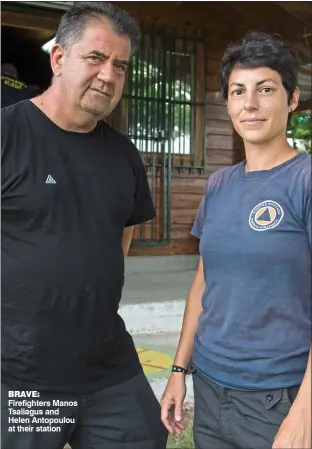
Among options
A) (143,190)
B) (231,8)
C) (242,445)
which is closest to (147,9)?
(231,8)

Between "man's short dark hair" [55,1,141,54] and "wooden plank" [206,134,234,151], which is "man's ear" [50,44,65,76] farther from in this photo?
"wooden plank" [206,134,234,151]

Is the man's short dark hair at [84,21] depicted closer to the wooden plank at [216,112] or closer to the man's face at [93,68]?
the man's face at [93,68]

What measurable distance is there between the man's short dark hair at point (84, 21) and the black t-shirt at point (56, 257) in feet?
0.76

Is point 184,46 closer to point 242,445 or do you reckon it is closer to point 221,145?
point 221,145

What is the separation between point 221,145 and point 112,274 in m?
4.97

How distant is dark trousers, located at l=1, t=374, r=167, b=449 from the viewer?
5.31 ft

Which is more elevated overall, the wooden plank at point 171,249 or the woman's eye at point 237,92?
the woman's eye at point 237,92

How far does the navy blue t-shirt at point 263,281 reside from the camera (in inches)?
50.3

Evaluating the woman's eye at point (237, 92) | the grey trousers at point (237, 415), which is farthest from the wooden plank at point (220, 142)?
the grey trousers at point (237, 415)

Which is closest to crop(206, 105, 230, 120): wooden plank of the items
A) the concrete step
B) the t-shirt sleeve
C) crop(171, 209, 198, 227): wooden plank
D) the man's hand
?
crop(171, 209, 198, 227): wooden plank

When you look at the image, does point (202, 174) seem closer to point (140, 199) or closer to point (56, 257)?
point (140, 199)

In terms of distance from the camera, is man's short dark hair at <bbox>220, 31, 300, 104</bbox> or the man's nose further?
the man's nose

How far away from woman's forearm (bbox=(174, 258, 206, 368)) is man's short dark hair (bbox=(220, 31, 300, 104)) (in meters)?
0.59

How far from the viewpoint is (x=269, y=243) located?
1.29 meters
